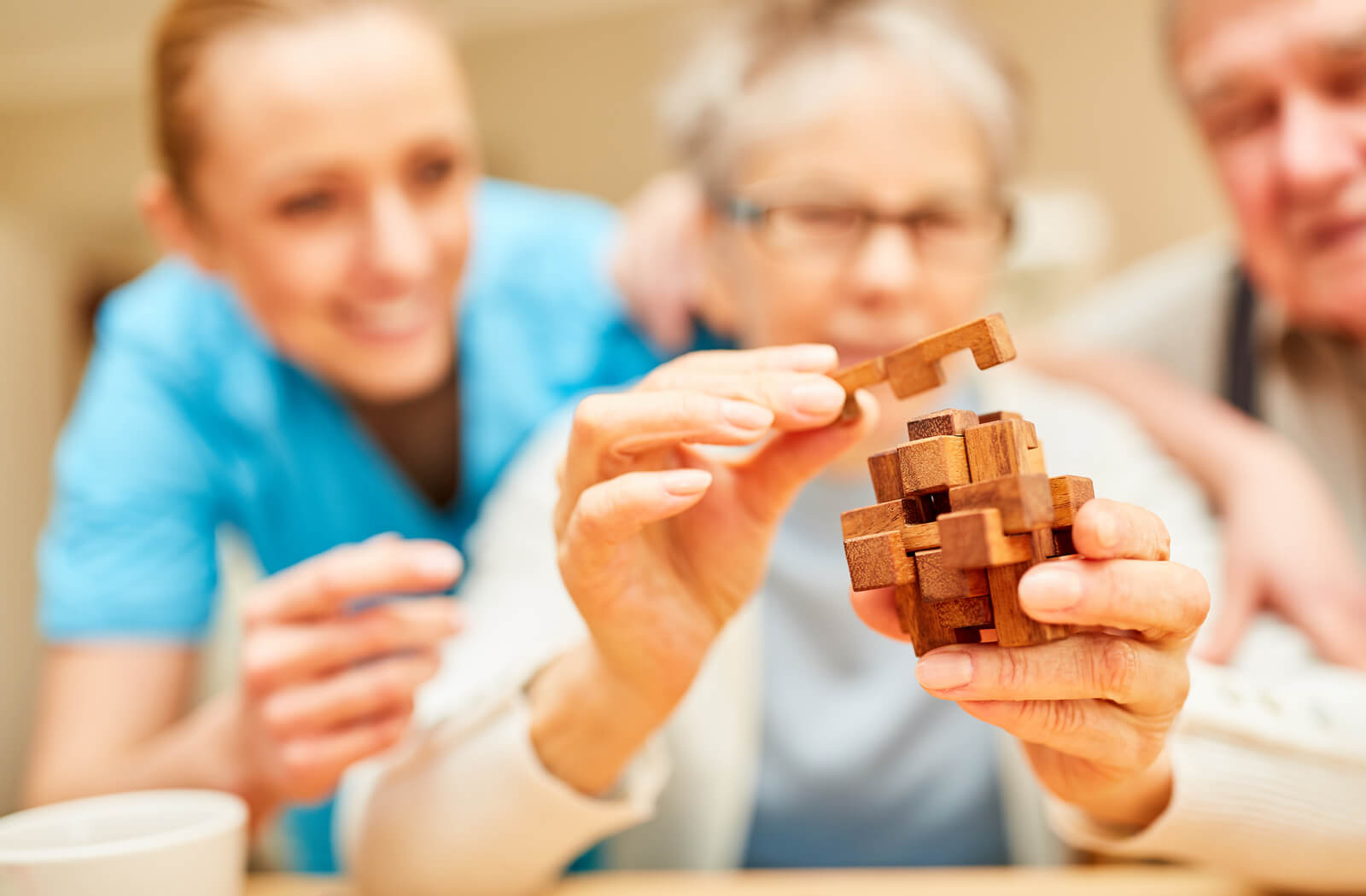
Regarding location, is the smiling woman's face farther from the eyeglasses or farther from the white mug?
the white mug

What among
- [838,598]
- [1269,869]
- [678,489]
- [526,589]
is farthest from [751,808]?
[678,489]

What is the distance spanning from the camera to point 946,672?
0.41 metres

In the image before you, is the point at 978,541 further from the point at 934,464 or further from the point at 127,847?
the point at 127,847

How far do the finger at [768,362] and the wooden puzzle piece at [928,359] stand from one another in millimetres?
12

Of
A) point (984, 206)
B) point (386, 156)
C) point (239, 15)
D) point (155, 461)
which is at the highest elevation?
point (239, 15)

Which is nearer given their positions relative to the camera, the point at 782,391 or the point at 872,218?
the point at 782,391

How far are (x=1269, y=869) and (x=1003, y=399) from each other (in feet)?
1.58

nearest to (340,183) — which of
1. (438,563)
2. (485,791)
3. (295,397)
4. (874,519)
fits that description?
(295,397)

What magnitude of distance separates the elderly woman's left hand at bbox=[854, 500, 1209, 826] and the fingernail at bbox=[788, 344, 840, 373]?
149 mm

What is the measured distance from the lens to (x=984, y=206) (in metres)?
0.93

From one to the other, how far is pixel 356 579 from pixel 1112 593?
472 millimetres

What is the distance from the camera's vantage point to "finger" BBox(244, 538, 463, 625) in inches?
25.5

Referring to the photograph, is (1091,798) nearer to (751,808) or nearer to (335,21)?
(751,808)

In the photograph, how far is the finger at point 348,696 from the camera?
0.71m
